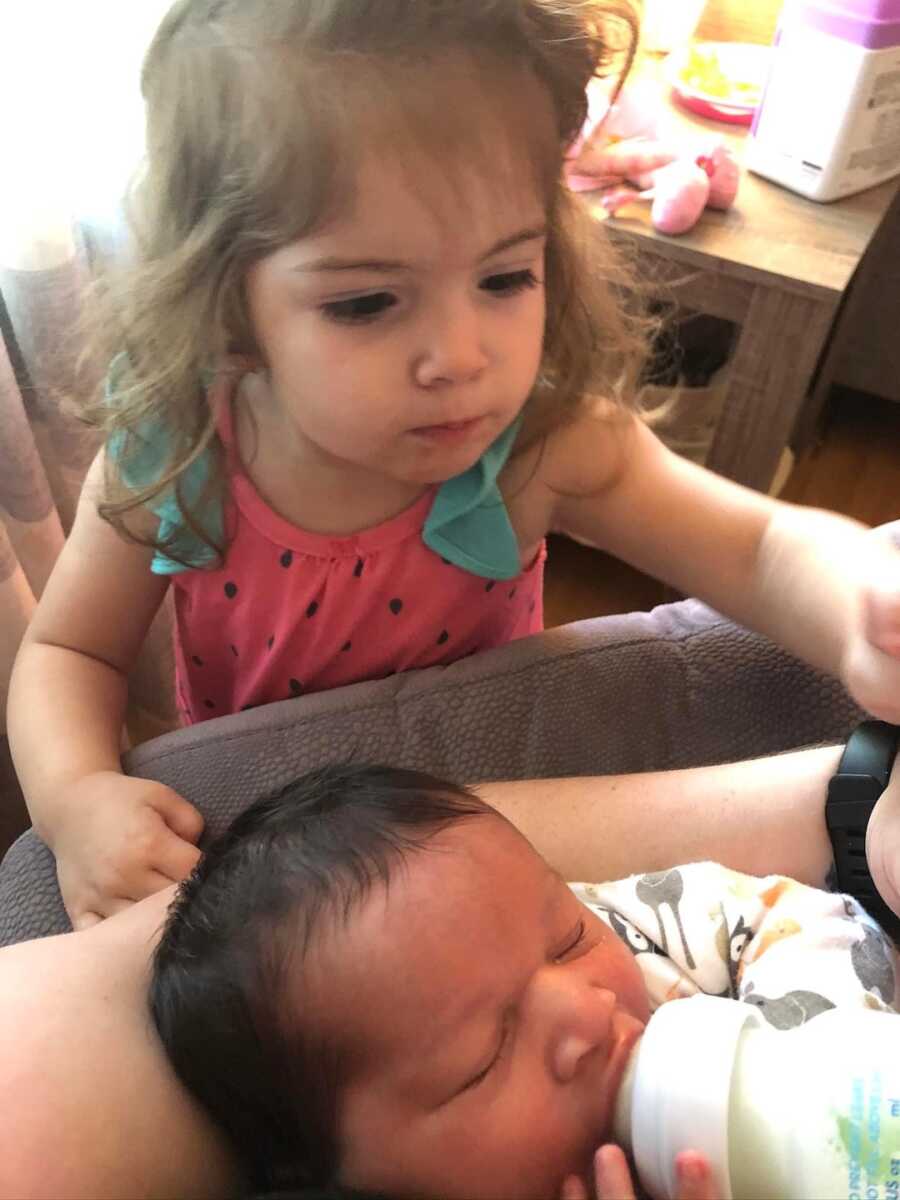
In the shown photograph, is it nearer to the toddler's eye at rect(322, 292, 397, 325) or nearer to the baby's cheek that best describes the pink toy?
the toddler's eye at rect(322, 292, 397, 325)

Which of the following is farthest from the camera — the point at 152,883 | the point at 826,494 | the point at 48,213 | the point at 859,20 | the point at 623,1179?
the point at 826,494

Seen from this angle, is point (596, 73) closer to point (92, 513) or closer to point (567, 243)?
point (567, 243)

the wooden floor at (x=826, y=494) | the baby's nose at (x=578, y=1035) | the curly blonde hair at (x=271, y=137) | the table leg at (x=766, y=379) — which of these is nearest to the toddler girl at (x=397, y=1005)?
the baby's nose at (x=578, y=1035)

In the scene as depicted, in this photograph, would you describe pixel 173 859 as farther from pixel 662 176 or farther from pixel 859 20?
pixel 859 20

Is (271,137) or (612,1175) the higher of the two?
(271,137)

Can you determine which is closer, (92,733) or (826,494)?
(92,733)

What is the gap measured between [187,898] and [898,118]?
119 cm

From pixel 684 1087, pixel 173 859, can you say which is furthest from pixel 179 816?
pixel 684 1087

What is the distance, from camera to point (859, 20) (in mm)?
1173

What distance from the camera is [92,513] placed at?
93 cm

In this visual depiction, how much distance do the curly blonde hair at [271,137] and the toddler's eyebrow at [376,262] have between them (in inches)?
0.9

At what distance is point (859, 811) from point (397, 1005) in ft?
1.17

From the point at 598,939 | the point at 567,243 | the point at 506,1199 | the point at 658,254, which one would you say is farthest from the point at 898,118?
the point at 506,1199

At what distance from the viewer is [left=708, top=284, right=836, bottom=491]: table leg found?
1.23 m
